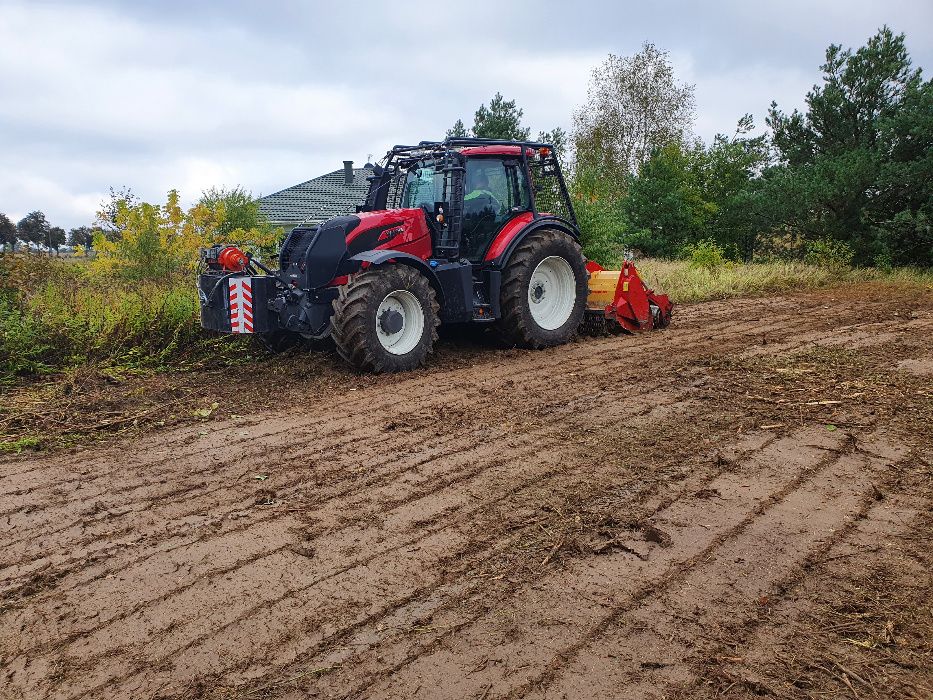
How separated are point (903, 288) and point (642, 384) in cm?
1056

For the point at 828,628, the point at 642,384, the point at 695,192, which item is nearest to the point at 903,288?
the point at 695,192

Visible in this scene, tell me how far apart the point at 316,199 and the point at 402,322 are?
69.2 feet

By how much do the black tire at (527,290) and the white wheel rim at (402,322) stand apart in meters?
1.21

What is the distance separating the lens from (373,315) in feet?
21.8

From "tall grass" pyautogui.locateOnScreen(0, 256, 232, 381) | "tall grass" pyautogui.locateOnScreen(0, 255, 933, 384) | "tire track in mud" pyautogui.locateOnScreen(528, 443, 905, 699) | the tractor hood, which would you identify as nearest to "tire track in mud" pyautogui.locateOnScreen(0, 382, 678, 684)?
"tire track in mud" pyautogui.locateOnScreen(528, 443, 905, 699)

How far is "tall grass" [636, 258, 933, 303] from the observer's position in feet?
44.9

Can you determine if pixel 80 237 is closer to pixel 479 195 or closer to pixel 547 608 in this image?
pixel 479 195

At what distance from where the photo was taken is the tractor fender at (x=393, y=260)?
6.75 m

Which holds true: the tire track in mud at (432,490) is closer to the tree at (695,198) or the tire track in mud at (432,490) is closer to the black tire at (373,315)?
the black tire at (373,315)

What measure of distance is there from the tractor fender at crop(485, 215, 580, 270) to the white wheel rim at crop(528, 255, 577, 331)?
0.44 meters

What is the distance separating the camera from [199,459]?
456 cm

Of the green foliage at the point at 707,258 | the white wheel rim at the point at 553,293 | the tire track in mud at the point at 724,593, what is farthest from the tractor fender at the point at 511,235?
the green foliage at the point at 707,258

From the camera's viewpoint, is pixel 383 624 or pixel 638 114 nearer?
pixel 383 624

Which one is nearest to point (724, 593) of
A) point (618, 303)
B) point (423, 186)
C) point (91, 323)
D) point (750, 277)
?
point (423, 186)
